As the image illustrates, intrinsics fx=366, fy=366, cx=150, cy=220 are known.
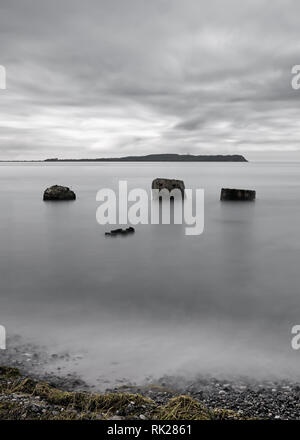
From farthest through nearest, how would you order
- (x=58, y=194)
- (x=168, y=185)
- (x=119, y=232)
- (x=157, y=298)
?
1. (x=168, y=185)
2. (x=58, y=194)
3. (x=119, y=232)
4. (x=157, y=298)

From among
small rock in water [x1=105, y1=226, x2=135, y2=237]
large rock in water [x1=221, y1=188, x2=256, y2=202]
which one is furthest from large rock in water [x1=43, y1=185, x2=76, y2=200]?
large rock in water [x1=221, y1=188, x2=256, y2=202]

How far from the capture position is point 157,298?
11.0 m

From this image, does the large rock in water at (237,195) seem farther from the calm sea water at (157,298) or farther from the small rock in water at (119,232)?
the small rock in water at (119,232)

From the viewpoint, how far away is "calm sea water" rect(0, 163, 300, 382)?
7.61 meters

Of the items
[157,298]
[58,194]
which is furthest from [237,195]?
[157,298]

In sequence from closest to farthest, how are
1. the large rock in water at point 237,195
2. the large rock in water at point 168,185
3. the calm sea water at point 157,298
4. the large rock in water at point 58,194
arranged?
the calm sea water at point 157,298 → the large rock in water at point 58,194 → the large rock in water at point 237,195 → the large rock in water at point 168,185

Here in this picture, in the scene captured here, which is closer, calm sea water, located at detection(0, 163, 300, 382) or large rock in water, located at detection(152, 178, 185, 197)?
calm sea water, located at detection(0, 163, 300, 382)

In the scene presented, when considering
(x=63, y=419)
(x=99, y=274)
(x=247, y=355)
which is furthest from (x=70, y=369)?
(x=99, y=274)

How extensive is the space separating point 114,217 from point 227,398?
19.7m

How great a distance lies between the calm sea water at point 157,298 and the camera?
25.0 ft

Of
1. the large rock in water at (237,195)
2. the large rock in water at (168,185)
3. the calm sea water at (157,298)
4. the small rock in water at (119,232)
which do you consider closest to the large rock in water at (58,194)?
the large rock in water at (168,185)

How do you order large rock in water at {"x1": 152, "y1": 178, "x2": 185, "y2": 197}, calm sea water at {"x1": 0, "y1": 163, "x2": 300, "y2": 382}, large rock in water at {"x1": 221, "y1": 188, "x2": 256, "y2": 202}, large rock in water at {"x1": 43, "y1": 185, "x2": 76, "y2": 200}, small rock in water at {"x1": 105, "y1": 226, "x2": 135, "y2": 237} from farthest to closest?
1. large rock in water at {"x1": 152, "y1": 178, "x2": 185, "y2": 197}
2. large rock in water at {"x1": 221, "y1": 188, "x2": 256, "y2": 202}
3. large rock in water at {"x1": 43, "y1": 185, "x2": 76, "y2": 200}
4. small rock in water at {"x1": 105, "y1": 226, "x2": 135, "y2": 237}
5. calm sea water at {"x1": 0, "y1": 163, "x2": 300, "y2": 382}

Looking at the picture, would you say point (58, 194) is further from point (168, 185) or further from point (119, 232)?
point (119, 232)

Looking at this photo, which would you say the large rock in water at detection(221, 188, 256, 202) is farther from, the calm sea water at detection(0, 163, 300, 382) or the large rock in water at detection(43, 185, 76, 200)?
the large rock in water at detection(43, 185, 76, 200)
